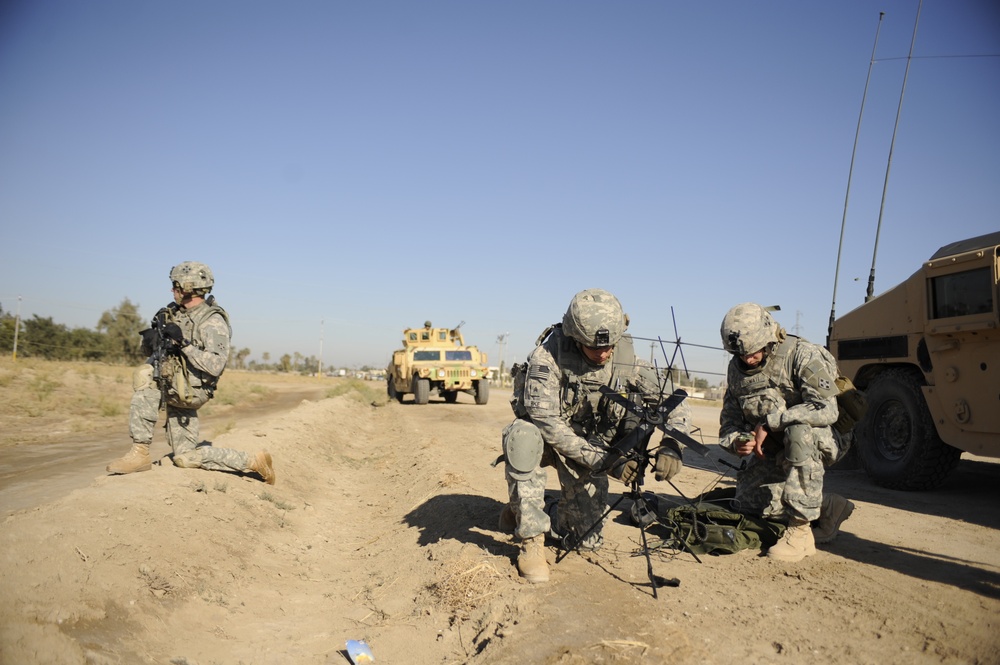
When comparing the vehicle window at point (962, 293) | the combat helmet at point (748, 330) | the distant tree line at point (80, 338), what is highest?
the vehicle window at point (962, 293)

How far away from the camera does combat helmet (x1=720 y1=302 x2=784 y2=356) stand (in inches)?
184

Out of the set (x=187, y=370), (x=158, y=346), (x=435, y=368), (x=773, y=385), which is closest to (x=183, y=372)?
(x=187, y=370)

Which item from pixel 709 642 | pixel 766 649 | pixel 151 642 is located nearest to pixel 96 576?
pixel 151 642

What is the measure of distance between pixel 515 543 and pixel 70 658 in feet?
8.55

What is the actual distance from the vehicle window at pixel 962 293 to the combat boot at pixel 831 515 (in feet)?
9.62

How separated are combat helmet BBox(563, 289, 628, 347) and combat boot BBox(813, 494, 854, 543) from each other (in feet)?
6.66

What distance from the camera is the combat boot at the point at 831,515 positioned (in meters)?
4.87

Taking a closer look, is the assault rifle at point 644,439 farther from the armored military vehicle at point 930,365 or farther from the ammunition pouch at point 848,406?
the armored military vehicle at point 930,365

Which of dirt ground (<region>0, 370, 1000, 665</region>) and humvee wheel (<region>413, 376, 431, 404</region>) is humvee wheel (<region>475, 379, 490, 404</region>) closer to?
humvee wheel (<region>413, 376, 431, 404</region>)

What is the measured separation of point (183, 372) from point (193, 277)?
3.09 ft

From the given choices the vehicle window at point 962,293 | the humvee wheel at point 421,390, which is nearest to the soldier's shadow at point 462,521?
the vehicle window at point 962,293

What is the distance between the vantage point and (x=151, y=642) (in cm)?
372

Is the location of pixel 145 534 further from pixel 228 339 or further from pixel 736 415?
pixel 736 415

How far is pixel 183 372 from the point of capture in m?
6.24
